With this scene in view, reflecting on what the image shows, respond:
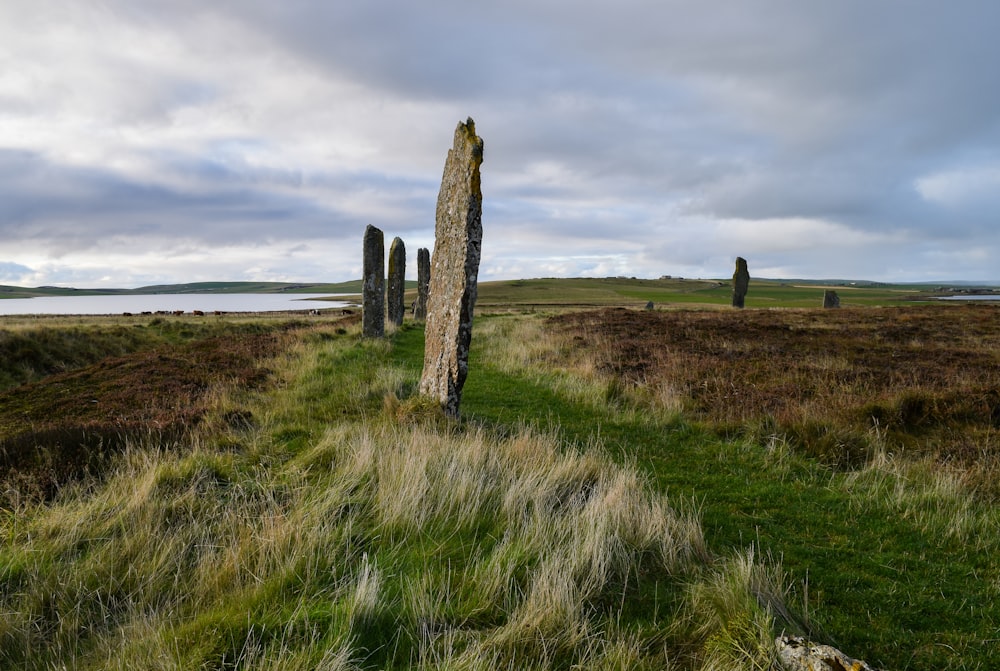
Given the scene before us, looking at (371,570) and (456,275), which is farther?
(456,275)

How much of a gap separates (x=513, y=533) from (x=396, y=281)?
68.3 feet

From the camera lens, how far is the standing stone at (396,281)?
23.8 m

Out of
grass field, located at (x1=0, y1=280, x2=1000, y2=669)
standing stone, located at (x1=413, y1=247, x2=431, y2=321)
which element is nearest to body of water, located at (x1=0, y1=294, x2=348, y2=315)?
standing stone, located at (x1=413, y1=247, x2=431, y2=321)

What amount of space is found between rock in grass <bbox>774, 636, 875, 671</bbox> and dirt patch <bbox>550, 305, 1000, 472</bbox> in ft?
16.6

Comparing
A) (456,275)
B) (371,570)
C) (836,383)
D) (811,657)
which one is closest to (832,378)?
(836,383)

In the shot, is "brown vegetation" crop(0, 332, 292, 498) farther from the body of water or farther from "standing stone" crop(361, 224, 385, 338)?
the body of water

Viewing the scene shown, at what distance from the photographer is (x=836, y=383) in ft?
34.1

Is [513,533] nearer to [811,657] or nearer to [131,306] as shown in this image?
[811,657]

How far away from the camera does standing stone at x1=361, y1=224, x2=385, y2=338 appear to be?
1952 centimetres

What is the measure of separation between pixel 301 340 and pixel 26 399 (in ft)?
26.1

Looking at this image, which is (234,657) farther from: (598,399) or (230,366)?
(230,366)

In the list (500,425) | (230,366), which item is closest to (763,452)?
(500,425)

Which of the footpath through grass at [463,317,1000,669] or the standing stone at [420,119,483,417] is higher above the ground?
the standing stone at [420,119,483,417]

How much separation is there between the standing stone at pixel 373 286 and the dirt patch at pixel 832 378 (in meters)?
7.34
